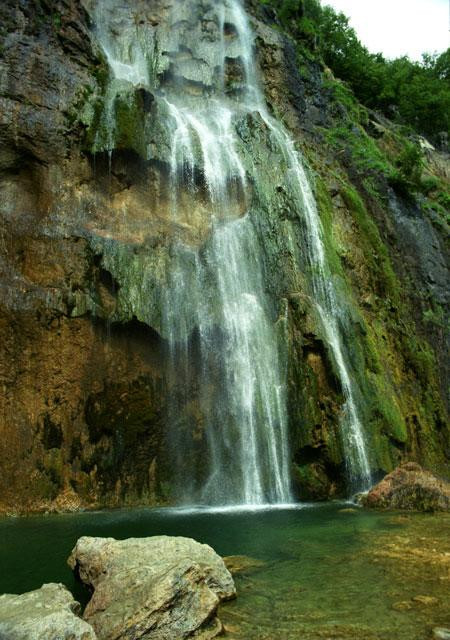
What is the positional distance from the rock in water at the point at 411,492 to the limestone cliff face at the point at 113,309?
218cm

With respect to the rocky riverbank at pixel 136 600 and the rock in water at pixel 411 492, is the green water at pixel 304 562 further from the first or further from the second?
the rock in water at pixel 411 492

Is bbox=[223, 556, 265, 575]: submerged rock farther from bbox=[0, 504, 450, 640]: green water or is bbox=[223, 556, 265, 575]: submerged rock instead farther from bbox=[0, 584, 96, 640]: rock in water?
bbox=[0, 584, 96, 640]: rock in water

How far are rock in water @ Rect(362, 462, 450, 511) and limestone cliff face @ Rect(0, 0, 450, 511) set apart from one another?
218 cm

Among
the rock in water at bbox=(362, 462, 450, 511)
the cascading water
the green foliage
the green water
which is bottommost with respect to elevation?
the green water

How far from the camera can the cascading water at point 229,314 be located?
14445 mm

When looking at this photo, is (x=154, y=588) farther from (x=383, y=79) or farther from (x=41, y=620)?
(x=383, y=79)

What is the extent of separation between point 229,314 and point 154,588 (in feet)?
37.1

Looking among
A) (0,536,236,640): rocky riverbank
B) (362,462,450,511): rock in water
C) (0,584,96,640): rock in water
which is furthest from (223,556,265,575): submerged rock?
(362,462,450,511): rock in water

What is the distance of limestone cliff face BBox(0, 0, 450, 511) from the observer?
1348 cm

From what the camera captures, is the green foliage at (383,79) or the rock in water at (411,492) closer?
the rock in water at (411,492)

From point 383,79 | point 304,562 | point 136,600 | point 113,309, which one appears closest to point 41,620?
point 136,600

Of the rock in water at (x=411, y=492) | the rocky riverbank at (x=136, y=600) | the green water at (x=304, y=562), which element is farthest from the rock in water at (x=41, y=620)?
the rock in water at (x=411, y=492)

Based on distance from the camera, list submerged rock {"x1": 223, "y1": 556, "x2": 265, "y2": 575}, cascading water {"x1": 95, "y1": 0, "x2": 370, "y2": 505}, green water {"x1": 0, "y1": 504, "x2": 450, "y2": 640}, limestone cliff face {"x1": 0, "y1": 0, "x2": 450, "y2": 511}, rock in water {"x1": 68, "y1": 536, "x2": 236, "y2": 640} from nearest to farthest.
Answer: rock in water {"x1": 68, "y1": 536, "x2": 236, "y2": 640} < green water {"x1": 0, "y1": 504, "x2": 450, "y2": 640} < submerged rock {"x1": 223, "y1": 556, "x2": 265, "y2": 575} < limestone cliff face {"x1": 0, "y1": 0, "x2": 450, "y2": 511} < cascading water {"x1": 95, "y1": 0, "x2": 370, "y2": 505}

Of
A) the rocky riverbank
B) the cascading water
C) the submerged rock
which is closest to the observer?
the rocky riverbank
